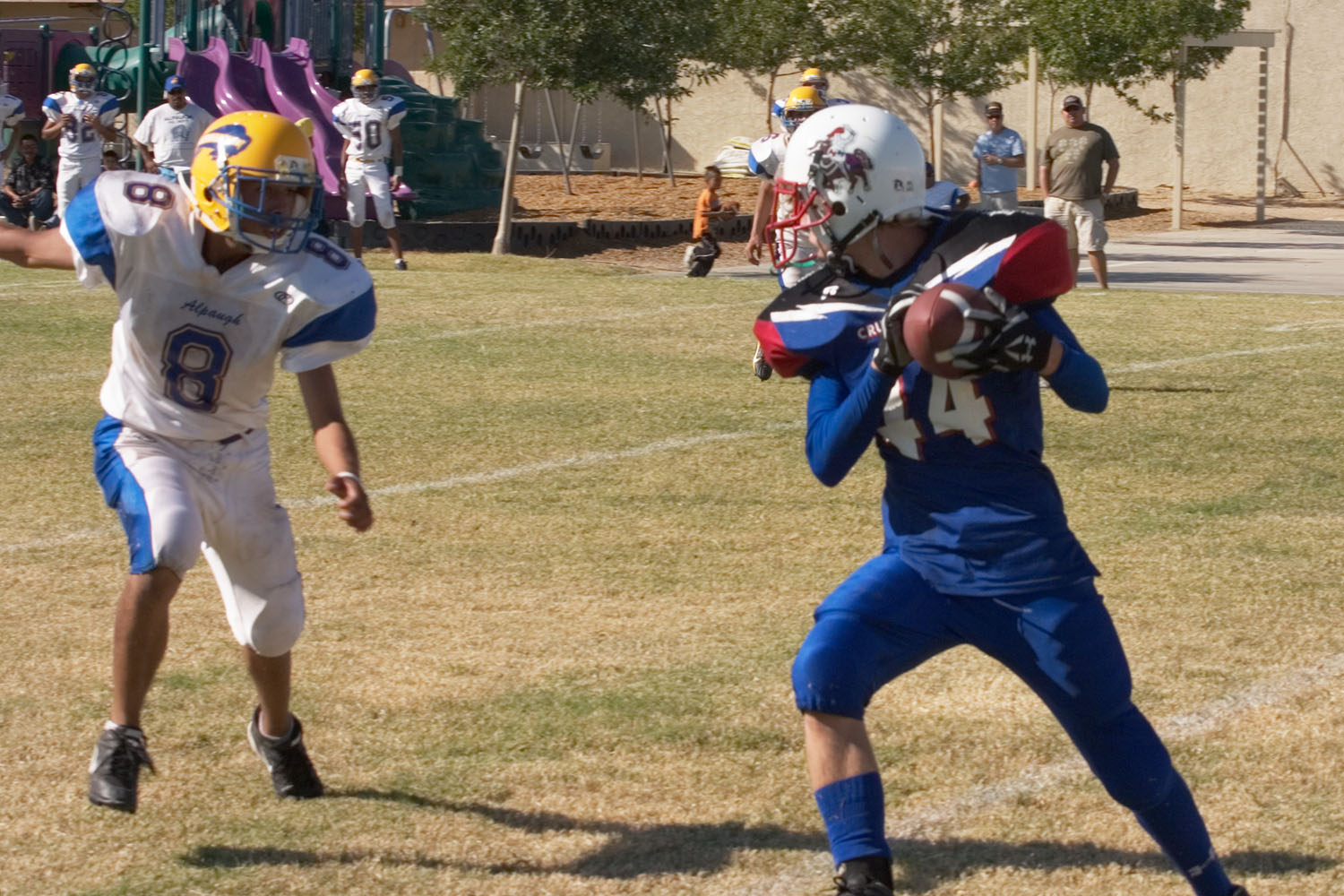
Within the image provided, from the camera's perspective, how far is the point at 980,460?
3.40 meters

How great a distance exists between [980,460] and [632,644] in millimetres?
2522

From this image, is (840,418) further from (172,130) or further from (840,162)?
(172,130)

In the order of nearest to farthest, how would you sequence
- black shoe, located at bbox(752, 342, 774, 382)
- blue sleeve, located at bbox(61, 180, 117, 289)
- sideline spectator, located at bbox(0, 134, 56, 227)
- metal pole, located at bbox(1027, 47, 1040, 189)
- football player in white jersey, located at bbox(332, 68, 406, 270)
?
blue sleeve, located at bbox(61, 180, 117, 289) < black shoe, located at bbox(752, 342, 774, 382) < football player in white jersey, located at bbox(332, 68, 406, 270) < sideline spectator, located at bbox(0, 134, 56, 227) < metal pole, located at bbox(1027, 47, 1040, 189)

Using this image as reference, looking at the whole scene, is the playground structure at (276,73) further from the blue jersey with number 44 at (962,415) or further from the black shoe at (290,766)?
the blue jersey with number 44 at (962,415)

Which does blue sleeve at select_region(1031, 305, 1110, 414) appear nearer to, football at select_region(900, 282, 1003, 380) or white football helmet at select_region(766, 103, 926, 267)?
football at select_region(900, 282, 1003, 380)

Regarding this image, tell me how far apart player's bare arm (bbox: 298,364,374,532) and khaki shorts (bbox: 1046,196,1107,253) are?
11963 mm

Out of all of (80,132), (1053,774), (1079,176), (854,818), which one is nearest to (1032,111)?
(1079,176)

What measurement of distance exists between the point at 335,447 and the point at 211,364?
36 cm

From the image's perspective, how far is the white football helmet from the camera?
345 cm

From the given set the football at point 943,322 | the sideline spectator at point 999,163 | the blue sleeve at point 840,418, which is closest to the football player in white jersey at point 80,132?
the sideline spectator at point 999,163

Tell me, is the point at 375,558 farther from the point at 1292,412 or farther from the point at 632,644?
the point at 1292,412

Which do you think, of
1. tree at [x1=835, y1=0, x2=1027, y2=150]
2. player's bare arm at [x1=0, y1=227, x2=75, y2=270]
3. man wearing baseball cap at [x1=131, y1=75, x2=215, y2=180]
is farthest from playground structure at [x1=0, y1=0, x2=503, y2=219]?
player's bare arm at [x1=0, y1=227, x2=75, y2=270]

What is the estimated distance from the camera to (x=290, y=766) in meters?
4.35

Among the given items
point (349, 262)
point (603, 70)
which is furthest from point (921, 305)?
point (603, 70)
